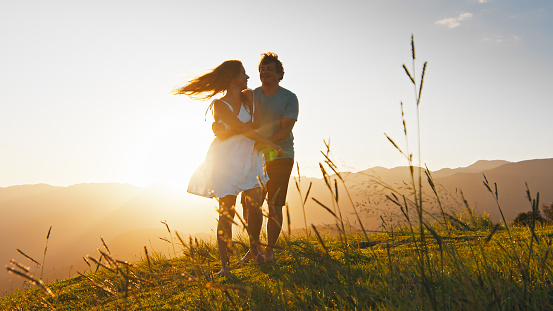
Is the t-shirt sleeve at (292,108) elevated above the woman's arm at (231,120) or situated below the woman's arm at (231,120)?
above

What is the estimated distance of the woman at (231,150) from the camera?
160 inches

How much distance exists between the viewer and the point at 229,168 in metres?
4.13

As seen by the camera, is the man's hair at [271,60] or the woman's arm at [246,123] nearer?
the woman's arm at [246,123]

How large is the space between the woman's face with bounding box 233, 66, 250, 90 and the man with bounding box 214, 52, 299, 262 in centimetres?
29

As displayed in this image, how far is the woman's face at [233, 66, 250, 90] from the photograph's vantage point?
4.30 metres

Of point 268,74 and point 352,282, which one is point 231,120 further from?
point 352,282

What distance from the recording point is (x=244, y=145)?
4246 millimetres

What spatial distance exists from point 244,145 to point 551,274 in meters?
3.00

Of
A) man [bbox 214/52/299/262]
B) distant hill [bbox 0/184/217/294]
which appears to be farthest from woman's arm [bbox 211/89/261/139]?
distant hill [bbox 0/184/217/294]

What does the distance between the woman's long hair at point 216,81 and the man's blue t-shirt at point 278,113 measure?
0.51 meters

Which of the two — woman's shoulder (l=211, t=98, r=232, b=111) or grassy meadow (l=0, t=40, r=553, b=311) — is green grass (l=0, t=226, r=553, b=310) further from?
woman's shoulder (l=211, t=98, r=232, b=111)

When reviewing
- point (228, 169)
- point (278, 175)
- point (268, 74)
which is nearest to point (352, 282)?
point (228, 169)

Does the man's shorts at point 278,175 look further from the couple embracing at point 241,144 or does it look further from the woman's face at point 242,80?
the woman's face at point 242,80

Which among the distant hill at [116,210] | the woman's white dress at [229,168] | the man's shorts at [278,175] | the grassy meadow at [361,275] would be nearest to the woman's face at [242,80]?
the woman's white dress at [229,168]
